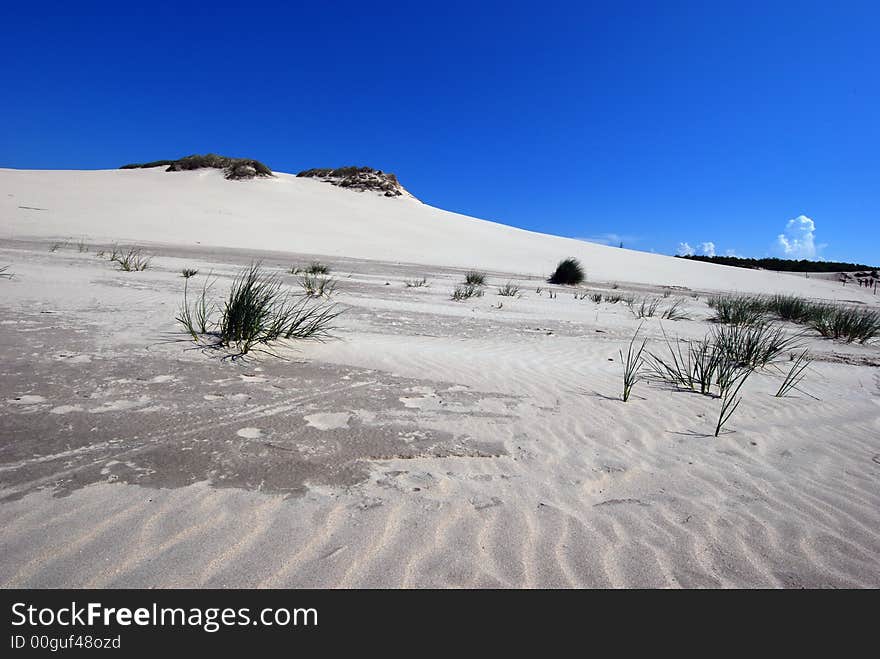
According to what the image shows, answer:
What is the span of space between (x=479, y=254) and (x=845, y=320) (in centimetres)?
1711

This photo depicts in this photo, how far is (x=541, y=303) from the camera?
976cm

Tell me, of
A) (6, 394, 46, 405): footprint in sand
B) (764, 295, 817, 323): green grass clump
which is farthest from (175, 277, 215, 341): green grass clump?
(764, 295, 817, 323): green grass clump

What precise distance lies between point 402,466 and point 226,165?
129ft

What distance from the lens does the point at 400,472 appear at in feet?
7.26

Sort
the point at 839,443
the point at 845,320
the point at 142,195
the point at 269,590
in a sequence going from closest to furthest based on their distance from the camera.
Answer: the point at 269,590
the point at 839,443
the point at 845,320
the point at 142,195

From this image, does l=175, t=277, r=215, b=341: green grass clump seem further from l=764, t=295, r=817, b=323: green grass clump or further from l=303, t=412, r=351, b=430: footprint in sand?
l=764, t=295, r=817, b=323: green grass clump

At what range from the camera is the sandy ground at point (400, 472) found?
158 cm

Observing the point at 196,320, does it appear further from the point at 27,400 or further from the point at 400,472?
the point at 400,472

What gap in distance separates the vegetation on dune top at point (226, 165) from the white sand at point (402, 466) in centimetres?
3285

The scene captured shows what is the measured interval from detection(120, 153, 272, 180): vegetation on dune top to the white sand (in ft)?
108

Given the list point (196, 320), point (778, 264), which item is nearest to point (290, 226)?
point (196, 320)

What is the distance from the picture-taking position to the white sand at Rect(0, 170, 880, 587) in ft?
5.20
